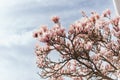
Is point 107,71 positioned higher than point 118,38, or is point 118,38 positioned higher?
point 118,38

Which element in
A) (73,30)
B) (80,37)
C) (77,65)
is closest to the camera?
(73,30)

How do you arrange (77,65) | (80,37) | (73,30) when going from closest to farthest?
(73,30), (80,37), (77,65)

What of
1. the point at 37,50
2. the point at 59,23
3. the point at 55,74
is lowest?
the point at 55,74

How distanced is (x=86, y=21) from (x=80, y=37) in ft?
2.06

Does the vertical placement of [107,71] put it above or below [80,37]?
below

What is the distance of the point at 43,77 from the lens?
361 inches

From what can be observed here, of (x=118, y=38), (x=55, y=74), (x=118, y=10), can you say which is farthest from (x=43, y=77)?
(x=118, y=10)

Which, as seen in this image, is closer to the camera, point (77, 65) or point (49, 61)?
point (49, 61)

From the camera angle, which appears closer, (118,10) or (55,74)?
(55,74)

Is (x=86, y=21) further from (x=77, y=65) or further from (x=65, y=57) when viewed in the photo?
(x=77, y=65)

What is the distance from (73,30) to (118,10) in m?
1.80

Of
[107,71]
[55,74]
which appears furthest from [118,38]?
[55,74]

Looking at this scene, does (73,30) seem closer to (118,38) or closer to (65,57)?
(65,57)

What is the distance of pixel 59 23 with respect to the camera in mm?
8961
